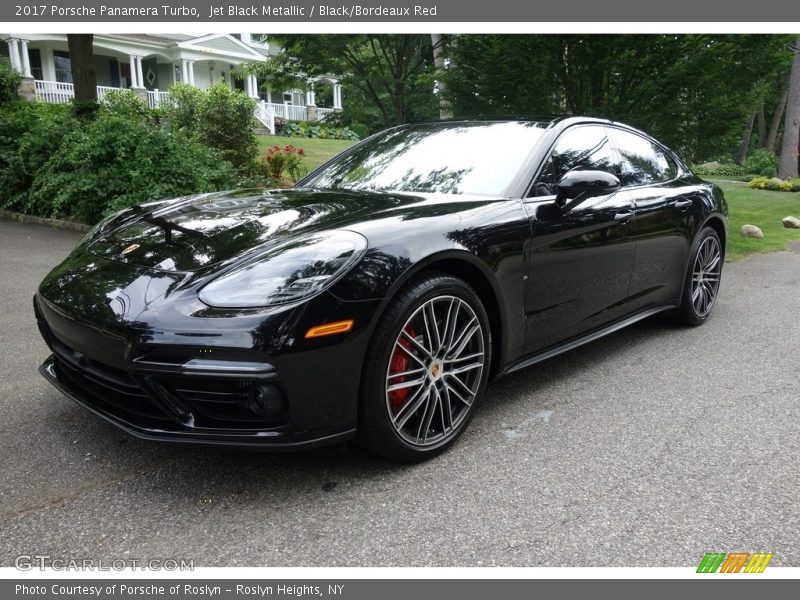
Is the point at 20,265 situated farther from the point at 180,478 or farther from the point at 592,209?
the point at 592,209

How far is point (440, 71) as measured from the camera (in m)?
9.08

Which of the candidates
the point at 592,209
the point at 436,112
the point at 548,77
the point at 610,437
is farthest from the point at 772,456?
the point at 436,112

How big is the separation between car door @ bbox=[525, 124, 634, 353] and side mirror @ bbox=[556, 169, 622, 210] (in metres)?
0.05

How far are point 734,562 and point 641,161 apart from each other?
113 inches

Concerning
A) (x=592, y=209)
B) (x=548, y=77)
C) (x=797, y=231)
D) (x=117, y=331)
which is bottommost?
(x=797, y=231)

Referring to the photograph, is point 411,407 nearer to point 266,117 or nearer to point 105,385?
point 105,385

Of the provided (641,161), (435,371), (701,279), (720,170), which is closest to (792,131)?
(720,170)

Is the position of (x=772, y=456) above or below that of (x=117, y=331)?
below

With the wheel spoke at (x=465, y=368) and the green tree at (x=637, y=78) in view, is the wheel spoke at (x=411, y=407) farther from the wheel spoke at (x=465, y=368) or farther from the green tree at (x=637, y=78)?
the green tree at (x=637, y=78)

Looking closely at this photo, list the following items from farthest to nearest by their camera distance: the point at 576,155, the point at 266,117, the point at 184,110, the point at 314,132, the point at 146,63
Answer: the point at 146,63 → the point at 314,132 → the point at 266,117 → the point at 184,110 → the point at 576,155

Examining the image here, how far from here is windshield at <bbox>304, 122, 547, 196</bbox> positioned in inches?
134

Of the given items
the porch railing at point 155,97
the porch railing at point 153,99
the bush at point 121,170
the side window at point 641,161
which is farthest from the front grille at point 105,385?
the porch railing at point 155,97

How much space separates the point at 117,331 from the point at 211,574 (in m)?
0.90

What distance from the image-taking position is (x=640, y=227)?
3.97 meters
